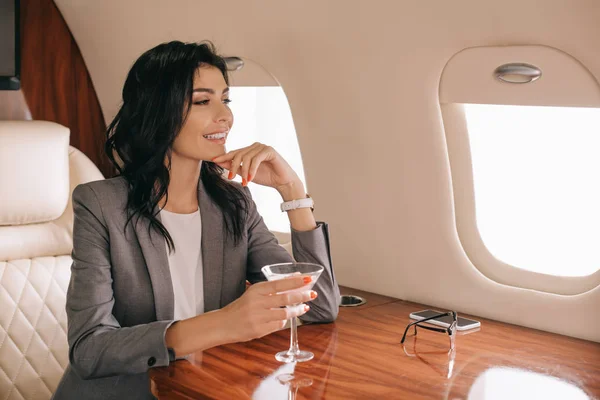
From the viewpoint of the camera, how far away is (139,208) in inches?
82.7

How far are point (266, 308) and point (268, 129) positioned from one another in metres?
1.89

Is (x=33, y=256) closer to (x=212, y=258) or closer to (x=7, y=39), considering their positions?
(x=212, y=258)

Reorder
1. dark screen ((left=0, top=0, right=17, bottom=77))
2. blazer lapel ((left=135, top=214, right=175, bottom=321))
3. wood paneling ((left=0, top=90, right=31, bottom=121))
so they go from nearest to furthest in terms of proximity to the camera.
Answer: blazer lapel ((left=135, top=214, right=175, bottom=321))
dark screen ((left=0, top=0, right=17, bottom=77))
wood paneling ((left=0, top=90, right=31, bottom=121))

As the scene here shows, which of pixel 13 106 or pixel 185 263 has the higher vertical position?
pixel 13 106

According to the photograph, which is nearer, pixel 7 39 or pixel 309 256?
pixel 309 256

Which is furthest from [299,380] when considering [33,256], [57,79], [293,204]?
[57,79]

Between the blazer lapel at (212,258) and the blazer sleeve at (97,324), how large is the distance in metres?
0.31

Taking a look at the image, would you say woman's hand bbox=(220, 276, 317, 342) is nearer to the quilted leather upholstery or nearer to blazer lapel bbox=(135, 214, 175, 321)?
blazer lapel bbox=(135, 214, 175, 321)

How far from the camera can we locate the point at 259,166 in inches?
94.0

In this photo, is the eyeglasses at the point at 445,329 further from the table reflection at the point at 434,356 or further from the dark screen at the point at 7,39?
the dark screen at the point at 7,39

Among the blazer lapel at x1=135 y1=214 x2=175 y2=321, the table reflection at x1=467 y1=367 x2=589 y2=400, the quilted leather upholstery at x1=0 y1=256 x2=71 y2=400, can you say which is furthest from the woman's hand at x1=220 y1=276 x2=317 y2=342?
the quilted leather upholstery at x1=0 y1=256 x2=71 y2=400

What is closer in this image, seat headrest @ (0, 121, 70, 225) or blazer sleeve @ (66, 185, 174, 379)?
blazer sleeve @ (66, 185, 174, 379)

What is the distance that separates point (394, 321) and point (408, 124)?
0.70 metres

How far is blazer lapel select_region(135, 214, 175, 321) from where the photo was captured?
2.06 meters
